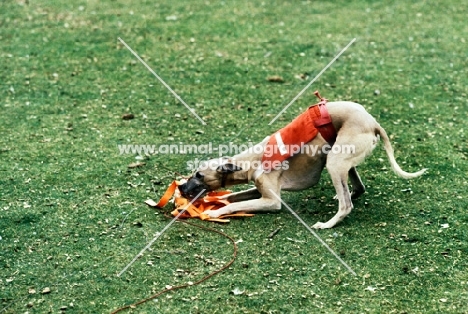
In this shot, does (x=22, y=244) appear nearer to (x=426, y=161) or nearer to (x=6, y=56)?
(x=426, y=161)

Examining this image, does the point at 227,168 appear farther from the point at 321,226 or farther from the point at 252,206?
the point at 321,226

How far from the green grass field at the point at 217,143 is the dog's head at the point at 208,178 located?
0.42 metres

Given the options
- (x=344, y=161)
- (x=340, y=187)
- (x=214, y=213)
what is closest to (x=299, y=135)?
(x=344, y=161)

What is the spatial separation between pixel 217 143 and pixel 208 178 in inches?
62.3

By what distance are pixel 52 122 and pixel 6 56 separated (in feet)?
9.25

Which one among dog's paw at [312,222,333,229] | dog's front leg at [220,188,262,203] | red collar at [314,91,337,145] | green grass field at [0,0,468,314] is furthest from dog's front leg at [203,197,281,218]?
red collar at [314,91,337,145]

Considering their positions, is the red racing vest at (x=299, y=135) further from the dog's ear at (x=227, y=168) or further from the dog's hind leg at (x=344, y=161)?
the dog's ear at (x=227, y=168)

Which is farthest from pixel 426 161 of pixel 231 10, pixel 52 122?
pixel 231 10

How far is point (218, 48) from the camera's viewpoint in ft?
38.0

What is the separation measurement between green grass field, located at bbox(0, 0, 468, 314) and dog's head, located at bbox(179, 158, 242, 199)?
1.37 feet

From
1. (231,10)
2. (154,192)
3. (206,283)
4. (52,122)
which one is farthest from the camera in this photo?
(231,10)

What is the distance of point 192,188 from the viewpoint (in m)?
7.11

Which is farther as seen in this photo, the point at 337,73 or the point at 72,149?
the point at 337,73

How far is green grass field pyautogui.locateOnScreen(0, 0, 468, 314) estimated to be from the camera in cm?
588
